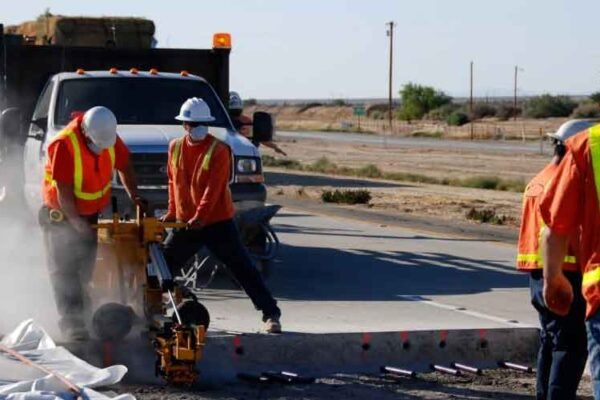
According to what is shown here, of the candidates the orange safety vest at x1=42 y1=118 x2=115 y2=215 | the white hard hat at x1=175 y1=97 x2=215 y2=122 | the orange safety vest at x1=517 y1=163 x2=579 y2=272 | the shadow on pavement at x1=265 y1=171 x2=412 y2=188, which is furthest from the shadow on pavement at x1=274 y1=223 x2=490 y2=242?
the shadow on pavement at x1=265 y1=171 x2=412 y2=188

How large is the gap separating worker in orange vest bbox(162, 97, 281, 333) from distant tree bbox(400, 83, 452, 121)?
133 metres

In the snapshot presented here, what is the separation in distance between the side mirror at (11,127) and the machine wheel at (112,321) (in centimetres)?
465

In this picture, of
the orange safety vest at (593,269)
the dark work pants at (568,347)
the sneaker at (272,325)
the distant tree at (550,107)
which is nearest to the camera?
the orange safety vest at (593,269)

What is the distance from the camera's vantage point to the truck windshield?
14.7 m

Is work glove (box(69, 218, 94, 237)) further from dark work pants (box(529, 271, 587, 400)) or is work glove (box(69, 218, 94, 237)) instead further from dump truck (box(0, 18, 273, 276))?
dark work pants (box(529, 271, 587, 400))

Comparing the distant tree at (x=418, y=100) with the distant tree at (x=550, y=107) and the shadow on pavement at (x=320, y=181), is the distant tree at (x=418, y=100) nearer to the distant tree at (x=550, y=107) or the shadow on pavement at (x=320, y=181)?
the distant tree at (x=550, y=107)

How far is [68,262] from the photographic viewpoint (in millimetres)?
10406

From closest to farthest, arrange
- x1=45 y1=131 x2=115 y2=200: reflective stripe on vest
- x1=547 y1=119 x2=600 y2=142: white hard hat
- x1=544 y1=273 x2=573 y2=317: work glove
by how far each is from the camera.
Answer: x1=544 y1=273 x2=573 y2=317: work glove
x1=547 y1=119 x2=600 y2=142: white hard hat
x1=45 y1=131 x2=115 y2=200: reflective stripe on vest

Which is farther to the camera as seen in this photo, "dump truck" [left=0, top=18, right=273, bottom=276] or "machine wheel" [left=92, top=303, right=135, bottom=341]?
"dump truck" [left=0, top=18, right=273, bottom=276]

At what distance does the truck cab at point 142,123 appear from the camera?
45.8 feet

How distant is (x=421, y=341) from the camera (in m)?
10.7

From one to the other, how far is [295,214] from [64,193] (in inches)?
606

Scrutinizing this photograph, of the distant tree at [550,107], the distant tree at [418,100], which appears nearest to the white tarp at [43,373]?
the distant tree at [550,107]

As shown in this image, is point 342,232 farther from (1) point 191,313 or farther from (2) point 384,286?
(1) point 191,313
